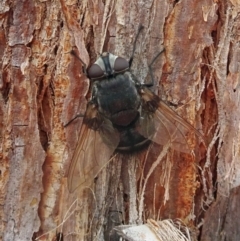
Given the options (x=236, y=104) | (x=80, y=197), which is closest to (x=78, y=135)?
(x=80, y=197)

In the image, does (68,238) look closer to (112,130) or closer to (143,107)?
(112,130)

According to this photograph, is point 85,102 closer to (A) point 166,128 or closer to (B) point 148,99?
(B) point 148,99

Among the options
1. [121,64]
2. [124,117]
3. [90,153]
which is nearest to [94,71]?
[121,64]

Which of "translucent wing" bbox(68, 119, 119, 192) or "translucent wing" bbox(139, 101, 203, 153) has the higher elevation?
"translucent wing" bbox(139, 101, 203, 153)

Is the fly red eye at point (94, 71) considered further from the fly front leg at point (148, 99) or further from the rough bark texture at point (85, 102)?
the fly front leg at point (148, 99)

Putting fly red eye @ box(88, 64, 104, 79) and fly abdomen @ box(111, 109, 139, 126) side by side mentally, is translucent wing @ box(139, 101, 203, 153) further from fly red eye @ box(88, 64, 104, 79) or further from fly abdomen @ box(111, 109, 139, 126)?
fly red eye @ box(88, 64, 104, 79)

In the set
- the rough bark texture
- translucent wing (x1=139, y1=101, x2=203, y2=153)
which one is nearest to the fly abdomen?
translucent wing (x1=139, y1=101, x2=203, y2=153)

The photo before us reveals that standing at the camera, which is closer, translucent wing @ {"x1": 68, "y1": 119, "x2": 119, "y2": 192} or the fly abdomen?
translucent wing @ {"x1": 68, "y1": 119, "x2": 119, "y2": 192}
